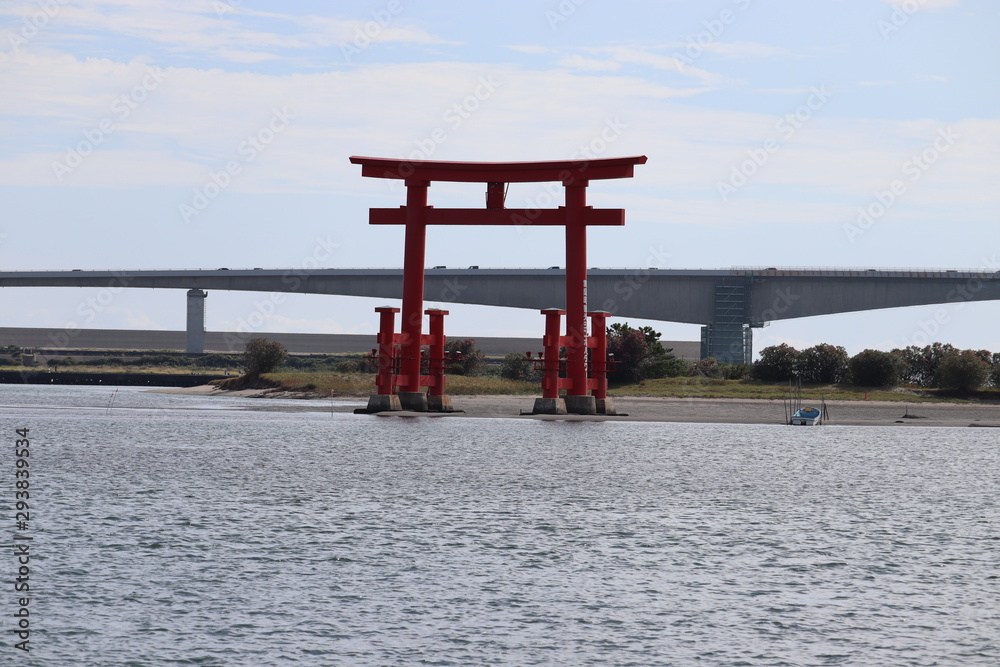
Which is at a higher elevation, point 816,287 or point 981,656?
point 816,287

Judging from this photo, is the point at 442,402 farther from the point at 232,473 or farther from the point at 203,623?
the point at 203,623

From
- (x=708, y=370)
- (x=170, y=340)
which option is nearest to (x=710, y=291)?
(x=708, y=370)

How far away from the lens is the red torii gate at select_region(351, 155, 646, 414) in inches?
2154

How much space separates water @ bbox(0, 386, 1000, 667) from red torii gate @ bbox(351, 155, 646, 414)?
38.2ft

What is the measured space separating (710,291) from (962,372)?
33157mm

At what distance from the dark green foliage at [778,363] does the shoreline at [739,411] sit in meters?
5.12

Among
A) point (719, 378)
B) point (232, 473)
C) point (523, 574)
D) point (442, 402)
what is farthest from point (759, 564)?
point (719, 378)

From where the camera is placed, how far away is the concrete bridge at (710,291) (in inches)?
3787

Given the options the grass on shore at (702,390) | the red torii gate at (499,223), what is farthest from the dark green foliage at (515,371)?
the red torii gate at (499,223)

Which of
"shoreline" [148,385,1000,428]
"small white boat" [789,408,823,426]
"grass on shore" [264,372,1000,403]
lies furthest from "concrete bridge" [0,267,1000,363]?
"small white boat" [789,408,823,426]

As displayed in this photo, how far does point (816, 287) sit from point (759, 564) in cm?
7836

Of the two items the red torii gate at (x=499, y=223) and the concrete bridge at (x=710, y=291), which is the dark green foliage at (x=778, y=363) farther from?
the concrete bridge at (x=710, y=291)

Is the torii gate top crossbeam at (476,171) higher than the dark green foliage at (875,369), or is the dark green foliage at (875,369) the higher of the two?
the torii gate top crossbeam at (476,171)

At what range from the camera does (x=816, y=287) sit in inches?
3821
